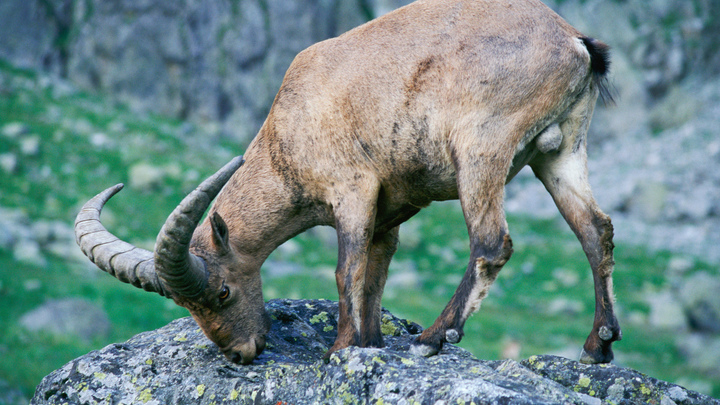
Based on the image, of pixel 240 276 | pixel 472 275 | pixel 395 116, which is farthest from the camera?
pixel 240 276

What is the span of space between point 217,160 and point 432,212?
36.1 feet

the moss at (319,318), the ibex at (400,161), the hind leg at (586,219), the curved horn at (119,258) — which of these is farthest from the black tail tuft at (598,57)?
the curved horn at (119,258)

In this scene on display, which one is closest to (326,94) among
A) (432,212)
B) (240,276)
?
(240,276)

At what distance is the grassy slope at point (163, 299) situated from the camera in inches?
767

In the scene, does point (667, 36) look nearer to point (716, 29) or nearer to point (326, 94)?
point (716, 29)

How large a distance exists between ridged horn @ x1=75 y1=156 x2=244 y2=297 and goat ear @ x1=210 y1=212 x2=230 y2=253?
0.31 m

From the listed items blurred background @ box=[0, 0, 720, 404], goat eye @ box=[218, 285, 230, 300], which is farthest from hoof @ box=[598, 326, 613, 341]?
blurred background @ box=[0, 0, 720, 404]

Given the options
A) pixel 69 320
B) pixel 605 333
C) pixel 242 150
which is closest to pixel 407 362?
pixel 605 333

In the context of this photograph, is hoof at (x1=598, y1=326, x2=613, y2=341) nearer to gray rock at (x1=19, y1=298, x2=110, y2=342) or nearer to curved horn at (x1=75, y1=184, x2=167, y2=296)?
curved horn at (x1=75, y1=184, x2=167, y2=296)

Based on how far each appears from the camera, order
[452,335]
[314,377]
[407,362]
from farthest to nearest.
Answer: [452,335]
[314,377]
[407,362]

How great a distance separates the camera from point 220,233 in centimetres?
769

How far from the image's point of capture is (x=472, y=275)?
7090mm

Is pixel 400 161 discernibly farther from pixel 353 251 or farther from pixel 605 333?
pixel 605 333

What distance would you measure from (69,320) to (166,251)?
43.2 feet
